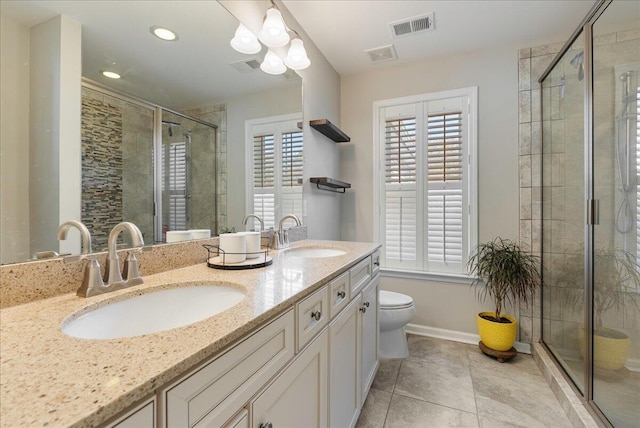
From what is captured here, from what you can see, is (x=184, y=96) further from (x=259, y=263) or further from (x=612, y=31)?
(x=612, y=31)

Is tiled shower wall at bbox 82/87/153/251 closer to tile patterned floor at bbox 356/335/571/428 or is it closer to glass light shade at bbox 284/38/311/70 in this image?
glass light shade at bbox 284/38/311/70

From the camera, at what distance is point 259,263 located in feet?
3.97

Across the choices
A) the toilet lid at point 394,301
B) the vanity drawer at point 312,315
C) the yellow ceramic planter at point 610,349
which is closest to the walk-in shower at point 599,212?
the yellow ceramic planter at point 610,349

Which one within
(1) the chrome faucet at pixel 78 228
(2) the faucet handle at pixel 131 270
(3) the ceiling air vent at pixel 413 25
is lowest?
(2) the faucet handle at pixel 131 270

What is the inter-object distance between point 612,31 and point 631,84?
346 millimetres

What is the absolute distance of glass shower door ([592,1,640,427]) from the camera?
128 centimetres

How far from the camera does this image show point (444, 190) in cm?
247

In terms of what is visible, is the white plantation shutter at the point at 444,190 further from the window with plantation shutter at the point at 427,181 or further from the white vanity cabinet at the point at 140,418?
the white vanity cabinet at the point at 140,418

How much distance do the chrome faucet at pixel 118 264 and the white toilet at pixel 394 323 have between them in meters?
1.62

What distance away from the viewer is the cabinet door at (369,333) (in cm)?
153

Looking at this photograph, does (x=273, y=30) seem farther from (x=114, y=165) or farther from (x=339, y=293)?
(x=339, y=293)

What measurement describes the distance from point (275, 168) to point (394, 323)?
139 centimetres

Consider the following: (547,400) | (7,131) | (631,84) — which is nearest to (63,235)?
(7,131)

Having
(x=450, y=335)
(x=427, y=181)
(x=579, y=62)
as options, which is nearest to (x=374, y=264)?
(x=427, y=181)
